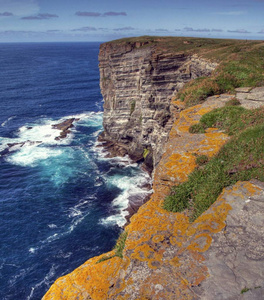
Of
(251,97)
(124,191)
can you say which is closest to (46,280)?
(124,191)

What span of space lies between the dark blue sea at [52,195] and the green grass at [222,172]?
2844 cm

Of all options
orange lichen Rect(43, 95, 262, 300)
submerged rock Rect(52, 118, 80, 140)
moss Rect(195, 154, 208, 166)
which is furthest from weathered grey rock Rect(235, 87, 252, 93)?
submerged rock Rect(52, 118, 80, 140)

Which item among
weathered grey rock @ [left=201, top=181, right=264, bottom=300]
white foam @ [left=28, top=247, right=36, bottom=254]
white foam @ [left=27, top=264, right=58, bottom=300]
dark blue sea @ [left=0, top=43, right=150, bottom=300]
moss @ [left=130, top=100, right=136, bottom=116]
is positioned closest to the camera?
weathered grey rock @ [left=201, top=181, right=264, bottom=300]

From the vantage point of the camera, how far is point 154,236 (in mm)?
7332

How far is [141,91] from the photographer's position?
2068 inches

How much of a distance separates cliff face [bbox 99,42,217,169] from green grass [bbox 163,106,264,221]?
2969 centimetres

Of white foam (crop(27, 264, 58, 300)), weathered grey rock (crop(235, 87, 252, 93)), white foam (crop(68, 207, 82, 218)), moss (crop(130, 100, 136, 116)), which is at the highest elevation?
weathered grey rock (crop(235, 87, 252, 93))

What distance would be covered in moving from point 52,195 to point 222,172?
42530mm

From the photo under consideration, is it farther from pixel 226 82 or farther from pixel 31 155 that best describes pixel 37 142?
pixel 226 82

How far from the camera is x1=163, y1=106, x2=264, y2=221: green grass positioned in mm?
8188

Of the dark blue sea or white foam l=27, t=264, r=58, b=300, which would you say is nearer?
white foam l=27, t=264, r=58, b=300

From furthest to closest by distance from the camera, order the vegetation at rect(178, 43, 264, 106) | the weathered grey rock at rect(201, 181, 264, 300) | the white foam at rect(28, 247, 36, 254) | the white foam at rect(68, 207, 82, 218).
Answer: the white foam at rect(68, 207, 82, 218), the white foam at rect(28, 247, 36, 254), the vegetation at rect(178, 43, 264, 106), the weathered grey rock at rect(201, 181, 264, 300)

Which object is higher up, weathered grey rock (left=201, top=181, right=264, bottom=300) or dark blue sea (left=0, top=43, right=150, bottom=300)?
weathered grey rock (left=201, top=181, right=264, bottom=300)

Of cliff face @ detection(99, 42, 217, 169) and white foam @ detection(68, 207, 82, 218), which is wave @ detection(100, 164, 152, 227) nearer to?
white foam @ detection(68, 207, 82, 218)
